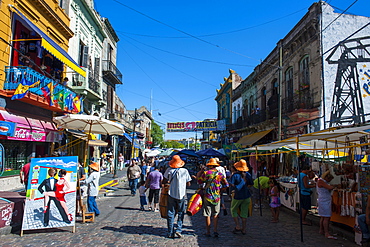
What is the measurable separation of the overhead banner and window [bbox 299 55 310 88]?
61.1 feet

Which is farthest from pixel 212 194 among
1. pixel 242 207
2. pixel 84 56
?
pixel 84 56

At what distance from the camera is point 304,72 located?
16406mm

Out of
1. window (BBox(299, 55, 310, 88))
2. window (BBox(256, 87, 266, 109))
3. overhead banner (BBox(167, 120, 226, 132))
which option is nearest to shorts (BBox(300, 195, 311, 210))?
window (BBox(299, 55, 310, 88))

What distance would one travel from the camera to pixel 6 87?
11000mm

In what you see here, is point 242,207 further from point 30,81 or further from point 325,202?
point 30,81

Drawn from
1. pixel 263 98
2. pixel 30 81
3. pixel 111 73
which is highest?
pixel 111 73

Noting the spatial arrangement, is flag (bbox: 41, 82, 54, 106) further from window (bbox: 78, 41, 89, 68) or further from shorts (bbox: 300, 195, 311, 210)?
shorts (bbox: 300, 195, 311, 210)

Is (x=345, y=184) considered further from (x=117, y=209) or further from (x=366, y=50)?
(x=366, y=50)

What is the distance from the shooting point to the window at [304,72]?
16.0m

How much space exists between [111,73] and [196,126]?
56.1ft

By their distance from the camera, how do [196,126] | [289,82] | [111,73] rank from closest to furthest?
[289,82]
[111,73]
[196,126]

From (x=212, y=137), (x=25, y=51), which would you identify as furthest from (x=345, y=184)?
(x=212, y=137)

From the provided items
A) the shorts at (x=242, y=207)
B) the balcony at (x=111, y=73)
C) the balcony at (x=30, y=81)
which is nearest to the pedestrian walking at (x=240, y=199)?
the shorts at (x=242, y=207)

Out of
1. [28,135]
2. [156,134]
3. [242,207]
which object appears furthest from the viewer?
[156,134]
